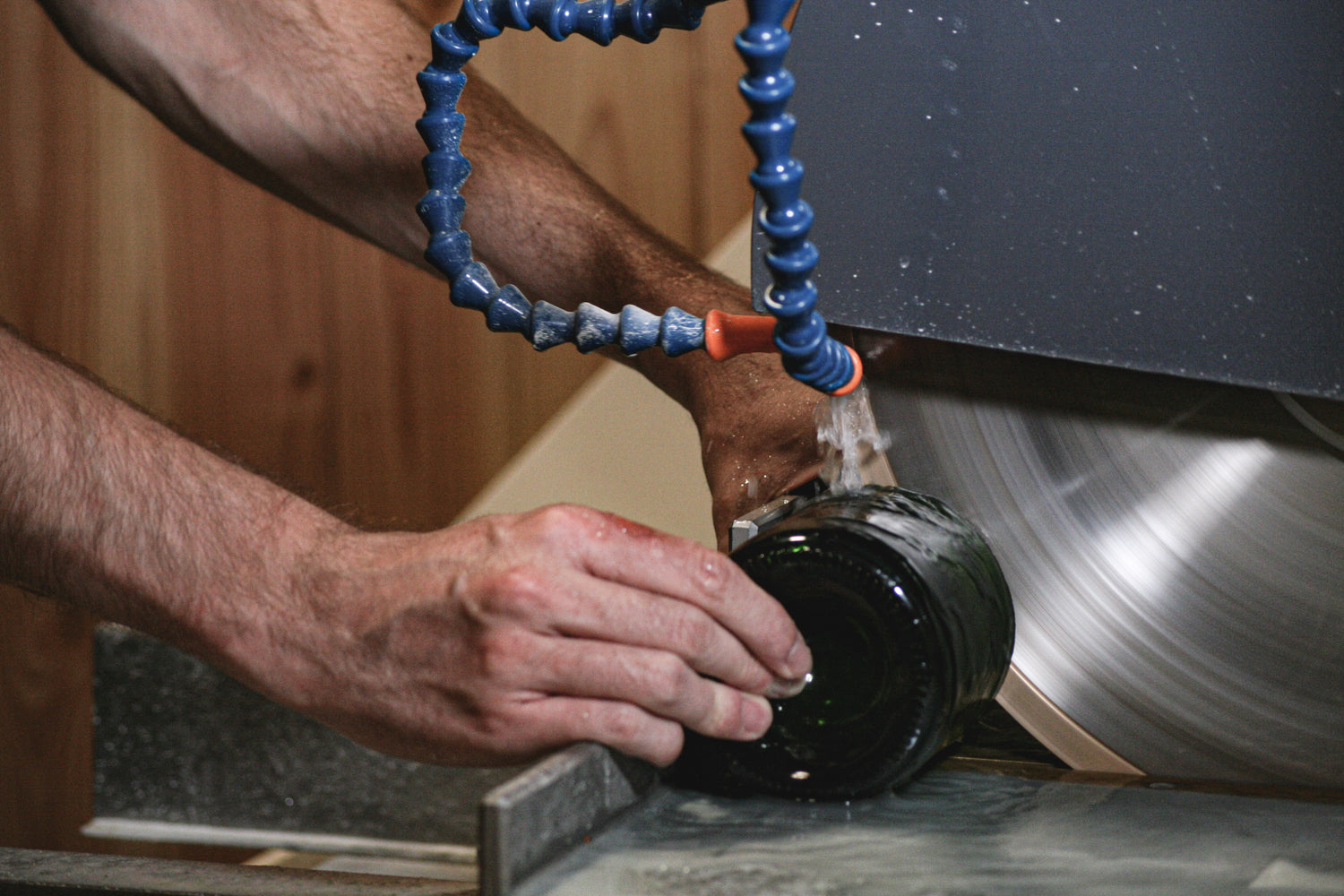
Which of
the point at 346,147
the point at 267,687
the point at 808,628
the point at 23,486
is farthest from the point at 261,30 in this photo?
the point at 808,628

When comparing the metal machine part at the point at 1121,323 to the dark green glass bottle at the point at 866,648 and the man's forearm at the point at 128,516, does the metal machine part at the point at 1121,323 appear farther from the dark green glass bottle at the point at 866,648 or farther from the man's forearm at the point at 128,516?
the man's forearm at the point at 128,516

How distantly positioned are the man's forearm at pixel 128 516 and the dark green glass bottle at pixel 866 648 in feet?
0.78

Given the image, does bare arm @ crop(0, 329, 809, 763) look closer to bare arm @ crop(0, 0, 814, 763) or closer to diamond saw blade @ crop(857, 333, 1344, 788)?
bare arm @ crop(0, 0, 814, 763)

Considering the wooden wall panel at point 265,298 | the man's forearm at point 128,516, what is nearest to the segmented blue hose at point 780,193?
the man's forearm at point 128,516

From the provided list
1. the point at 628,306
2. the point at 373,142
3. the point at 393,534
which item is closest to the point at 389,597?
the point at 393,534

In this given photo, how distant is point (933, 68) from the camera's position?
614mm

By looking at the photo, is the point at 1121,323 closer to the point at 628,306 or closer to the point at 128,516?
the point at 628,306

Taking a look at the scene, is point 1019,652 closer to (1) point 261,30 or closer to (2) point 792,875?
(2) point 792,875

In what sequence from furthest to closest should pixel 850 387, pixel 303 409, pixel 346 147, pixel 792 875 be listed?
pixel 303 409 → pixel 346 147 → pixel 850 387 → pixel 792 875

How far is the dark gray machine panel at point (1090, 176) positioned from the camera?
588 mm

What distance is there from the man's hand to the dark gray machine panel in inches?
6.8

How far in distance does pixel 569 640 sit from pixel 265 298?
4.08 ft

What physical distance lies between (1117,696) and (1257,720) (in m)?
0.07

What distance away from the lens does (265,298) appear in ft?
5.43
